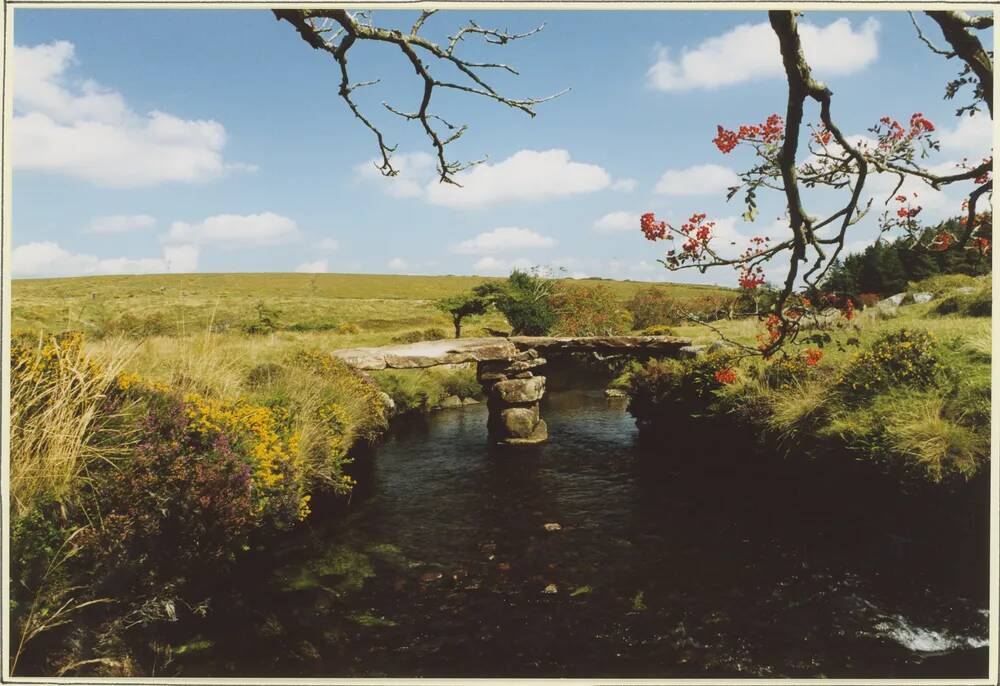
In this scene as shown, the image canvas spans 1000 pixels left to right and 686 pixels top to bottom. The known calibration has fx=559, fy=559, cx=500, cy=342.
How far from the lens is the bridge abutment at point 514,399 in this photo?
1397cm

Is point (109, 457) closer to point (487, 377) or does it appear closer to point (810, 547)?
point (810, 547)

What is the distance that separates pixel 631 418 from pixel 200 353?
11.7 metres

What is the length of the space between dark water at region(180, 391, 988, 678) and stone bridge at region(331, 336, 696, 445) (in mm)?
3823

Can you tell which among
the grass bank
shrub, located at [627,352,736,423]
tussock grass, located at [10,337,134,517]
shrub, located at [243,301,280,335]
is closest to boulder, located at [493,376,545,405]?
shrub, located at [627,352,736,423]

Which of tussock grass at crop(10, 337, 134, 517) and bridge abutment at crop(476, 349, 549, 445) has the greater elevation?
tussock grass at crop(10, 337, 134, 517)

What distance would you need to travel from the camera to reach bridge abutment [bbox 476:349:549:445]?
45.8 feet

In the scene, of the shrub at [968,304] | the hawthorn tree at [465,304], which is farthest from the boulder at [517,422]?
the hawthorn tree at [465,304]

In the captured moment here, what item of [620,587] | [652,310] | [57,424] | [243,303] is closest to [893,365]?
[620,587]

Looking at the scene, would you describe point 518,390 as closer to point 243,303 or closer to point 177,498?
point 177,498

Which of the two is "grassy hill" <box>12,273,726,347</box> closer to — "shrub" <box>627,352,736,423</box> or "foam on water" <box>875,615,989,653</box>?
"shrub" <box>627,352,736,423</box>

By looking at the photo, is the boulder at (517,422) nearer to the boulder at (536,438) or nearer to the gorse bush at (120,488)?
the boulder at (536,438)

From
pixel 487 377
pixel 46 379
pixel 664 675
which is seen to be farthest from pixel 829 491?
pixel 46 379

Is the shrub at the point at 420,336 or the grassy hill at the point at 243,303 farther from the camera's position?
the shrub at the point at 420,336

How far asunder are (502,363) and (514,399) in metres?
1.20
